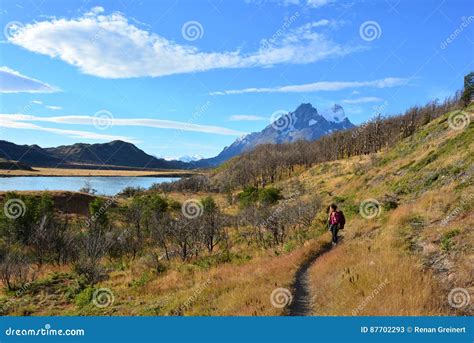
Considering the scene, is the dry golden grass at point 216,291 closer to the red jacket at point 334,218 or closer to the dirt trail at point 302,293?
the dirt trail at point 302,293

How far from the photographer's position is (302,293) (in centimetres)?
1154

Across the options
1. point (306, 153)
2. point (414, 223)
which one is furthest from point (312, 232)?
point (306, 153)

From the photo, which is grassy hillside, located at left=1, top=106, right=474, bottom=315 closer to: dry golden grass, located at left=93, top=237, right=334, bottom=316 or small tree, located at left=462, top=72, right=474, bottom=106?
dry golden grass, located at left=93, top=237, right=334, bottom=316

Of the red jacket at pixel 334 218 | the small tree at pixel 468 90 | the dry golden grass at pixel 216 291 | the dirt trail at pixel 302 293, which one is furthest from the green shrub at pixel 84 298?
the small tree at pixel 468 90

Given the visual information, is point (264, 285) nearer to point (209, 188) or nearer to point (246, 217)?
point (246, 217)

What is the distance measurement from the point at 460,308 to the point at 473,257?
286cm

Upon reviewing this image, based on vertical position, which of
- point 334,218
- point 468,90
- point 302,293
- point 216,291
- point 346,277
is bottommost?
point 216,291

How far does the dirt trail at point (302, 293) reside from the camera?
9641 mm

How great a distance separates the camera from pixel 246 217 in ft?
137

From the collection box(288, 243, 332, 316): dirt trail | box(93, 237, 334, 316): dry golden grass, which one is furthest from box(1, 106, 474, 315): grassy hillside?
box(288, 243, 332, 316): dirt trail

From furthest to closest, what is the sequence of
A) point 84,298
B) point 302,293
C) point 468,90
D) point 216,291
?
point 468,90, point 84,298, point 216,291, point 302,293

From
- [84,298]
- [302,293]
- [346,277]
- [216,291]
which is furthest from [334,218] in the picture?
[84,298]

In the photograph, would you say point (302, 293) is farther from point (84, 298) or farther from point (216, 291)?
point (84, 298)

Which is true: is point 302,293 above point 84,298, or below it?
above
